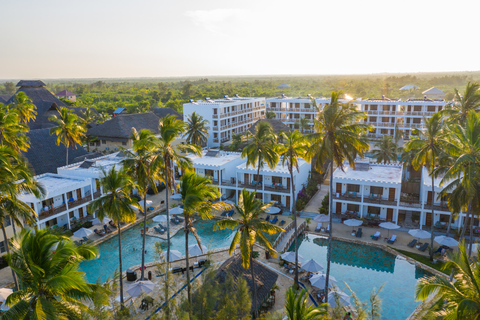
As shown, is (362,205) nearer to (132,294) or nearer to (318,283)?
(318,283)

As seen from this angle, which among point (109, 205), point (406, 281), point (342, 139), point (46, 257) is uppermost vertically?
point (342, 139)

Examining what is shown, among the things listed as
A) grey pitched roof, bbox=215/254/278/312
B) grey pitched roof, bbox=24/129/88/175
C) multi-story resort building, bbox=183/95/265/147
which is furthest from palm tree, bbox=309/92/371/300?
multi-story resort building, bbox=183/95/265/147

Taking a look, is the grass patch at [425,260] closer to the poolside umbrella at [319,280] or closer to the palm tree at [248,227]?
the poolside umbrella at [319,280]

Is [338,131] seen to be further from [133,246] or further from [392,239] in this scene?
[133,246]

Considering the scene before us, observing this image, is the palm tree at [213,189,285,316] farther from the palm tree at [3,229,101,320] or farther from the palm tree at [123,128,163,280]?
the palm tree at [3,229,101,320]

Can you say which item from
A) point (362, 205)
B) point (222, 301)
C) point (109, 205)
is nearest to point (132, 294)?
point (109, 205)

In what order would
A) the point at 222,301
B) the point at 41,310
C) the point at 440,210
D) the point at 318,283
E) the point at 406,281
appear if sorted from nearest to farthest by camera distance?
the point at 41,310 < the point at 222,301 < the point at 318,283 < the point at 406,281 < the point at 440,210
